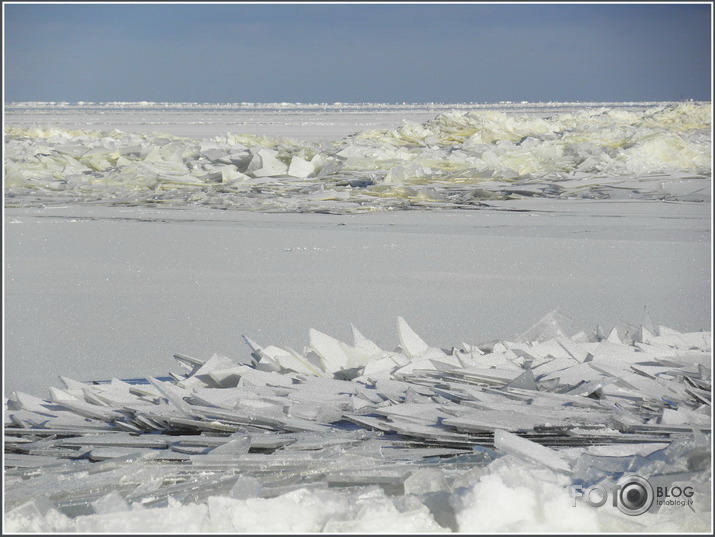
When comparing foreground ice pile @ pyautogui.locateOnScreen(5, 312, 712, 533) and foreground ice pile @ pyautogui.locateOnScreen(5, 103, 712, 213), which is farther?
foreground ice pile @ pyautogui.locateOnScreen(5, 103, 712, 213)

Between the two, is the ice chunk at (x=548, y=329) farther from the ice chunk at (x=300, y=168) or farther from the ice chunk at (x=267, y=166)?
the ice chunk at (x=267, y=166)

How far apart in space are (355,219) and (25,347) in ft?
10.2

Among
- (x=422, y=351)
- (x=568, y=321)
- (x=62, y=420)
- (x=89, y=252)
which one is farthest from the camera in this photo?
(x=89, y=252)

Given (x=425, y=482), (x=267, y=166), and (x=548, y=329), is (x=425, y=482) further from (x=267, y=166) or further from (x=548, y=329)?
(x=267, y=166)

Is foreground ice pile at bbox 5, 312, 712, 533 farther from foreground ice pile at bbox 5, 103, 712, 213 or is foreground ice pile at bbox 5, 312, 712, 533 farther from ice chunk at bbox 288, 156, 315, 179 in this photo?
ice chunk at bbox 288, 156, 315, 179

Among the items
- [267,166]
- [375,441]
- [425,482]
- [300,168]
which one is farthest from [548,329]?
[267,166]

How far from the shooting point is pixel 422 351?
2.74 meters

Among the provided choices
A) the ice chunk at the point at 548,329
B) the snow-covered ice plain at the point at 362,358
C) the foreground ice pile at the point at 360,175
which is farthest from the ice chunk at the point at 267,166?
the ice chunk at the point at 548,329

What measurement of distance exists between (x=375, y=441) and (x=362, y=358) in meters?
0.67

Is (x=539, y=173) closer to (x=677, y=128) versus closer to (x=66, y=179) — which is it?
(x=66, y=179)

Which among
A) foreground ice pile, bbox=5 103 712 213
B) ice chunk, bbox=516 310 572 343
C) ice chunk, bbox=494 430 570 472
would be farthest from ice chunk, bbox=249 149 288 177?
ice chunk, bbox=494 430 570 472

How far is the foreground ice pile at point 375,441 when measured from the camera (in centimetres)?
155

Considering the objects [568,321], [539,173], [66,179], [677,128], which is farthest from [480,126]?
[568,321]

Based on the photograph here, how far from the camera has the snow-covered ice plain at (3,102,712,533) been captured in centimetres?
161
